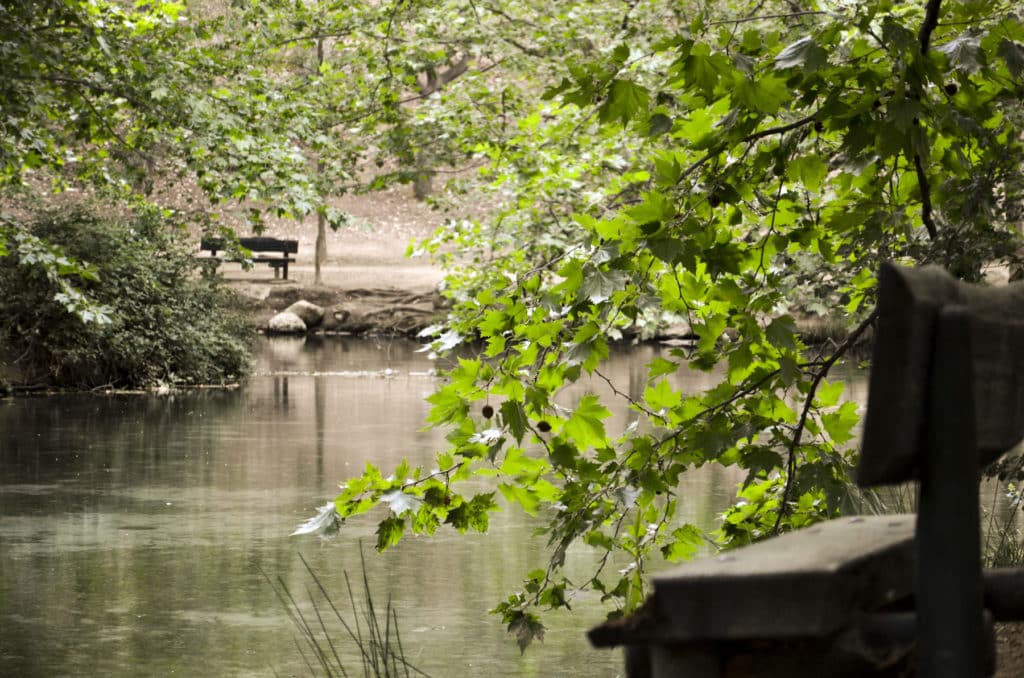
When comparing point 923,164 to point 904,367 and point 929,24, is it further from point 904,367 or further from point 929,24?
point 904,367

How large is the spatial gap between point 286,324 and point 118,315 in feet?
62.6

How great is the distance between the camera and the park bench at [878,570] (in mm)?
1883

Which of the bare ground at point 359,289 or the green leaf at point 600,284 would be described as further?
the bare ground at point 359,289

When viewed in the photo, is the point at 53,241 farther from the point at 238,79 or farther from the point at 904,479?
the point at 904,479

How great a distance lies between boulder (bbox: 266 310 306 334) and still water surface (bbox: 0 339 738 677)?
19.9 m

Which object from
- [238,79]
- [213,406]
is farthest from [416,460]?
[213,406]

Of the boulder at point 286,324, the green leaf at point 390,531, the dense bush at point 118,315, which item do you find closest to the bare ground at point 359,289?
the boulder at point 286,324

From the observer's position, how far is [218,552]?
1037 centimetres

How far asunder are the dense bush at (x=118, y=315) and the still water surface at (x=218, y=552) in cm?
217

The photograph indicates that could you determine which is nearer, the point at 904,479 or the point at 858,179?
the point at 904,479

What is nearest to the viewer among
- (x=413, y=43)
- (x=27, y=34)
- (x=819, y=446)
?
(x=819, y=446)

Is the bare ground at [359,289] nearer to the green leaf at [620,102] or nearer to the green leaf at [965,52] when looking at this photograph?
the green leaf at [620,102]

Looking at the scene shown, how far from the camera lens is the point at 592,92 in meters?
4.40

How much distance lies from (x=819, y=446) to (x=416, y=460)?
976cm
